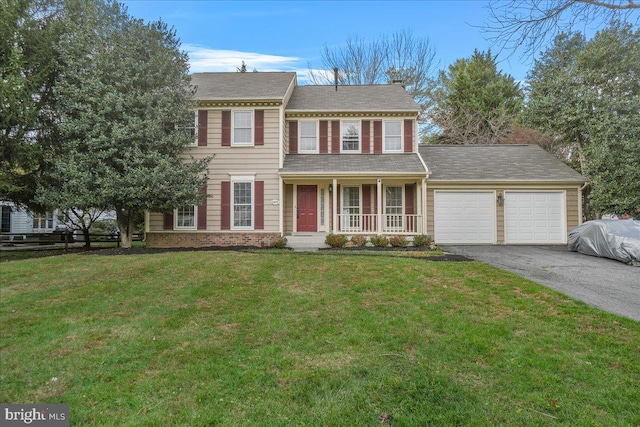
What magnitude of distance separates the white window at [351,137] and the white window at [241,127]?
12.8ft

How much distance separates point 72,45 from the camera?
928 cm

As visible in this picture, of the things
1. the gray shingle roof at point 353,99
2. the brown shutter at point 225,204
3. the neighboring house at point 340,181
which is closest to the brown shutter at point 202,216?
the neighboring house at point 340,181

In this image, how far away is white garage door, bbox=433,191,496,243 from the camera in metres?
12.4

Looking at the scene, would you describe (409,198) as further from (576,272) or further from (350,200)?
(576,272)

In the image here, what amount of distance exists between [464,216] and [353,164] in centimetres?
485

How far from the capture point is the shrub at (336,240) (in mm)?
11156

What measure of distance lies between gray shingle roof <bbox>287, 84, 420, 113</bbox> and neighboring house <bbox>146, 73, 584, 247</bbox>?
0.09 meters

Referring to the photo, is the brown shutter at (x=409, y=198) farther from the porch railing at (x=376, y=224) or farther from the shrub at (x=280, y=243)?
the shrub at (x=280, y=243)

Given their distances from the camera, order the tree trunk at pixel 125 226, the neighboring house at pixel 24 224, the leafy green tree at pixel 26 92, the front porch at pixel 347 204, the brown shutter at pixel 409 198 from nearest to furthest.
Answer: the leafy green tree at pixel 26 92
the tree trunk at pixel 125 226
the front porch at pixel 347 204
the brown shutter at pixel 409 198
the neighboring house at pixel 24 224

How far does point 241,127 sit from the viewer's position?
39.7 ft

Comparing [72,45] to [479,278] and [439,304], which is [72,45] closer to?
[439,304]

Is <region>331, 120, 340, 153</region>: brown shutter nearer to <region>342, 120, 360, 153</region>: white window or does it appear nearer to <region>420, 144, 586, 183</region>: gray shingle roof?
<region>342, 120, 360, 153</region>: white window

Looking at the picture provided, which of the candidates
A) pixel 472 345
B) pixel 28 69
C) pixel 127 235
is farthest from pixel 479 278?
pixel 28 69

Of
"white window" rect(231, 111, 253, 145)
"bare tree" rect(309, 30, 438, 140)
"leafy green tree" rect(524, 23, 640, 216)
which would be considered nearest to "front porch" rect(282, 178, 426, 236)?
"white window" rect(231, 111, 253, 145)
